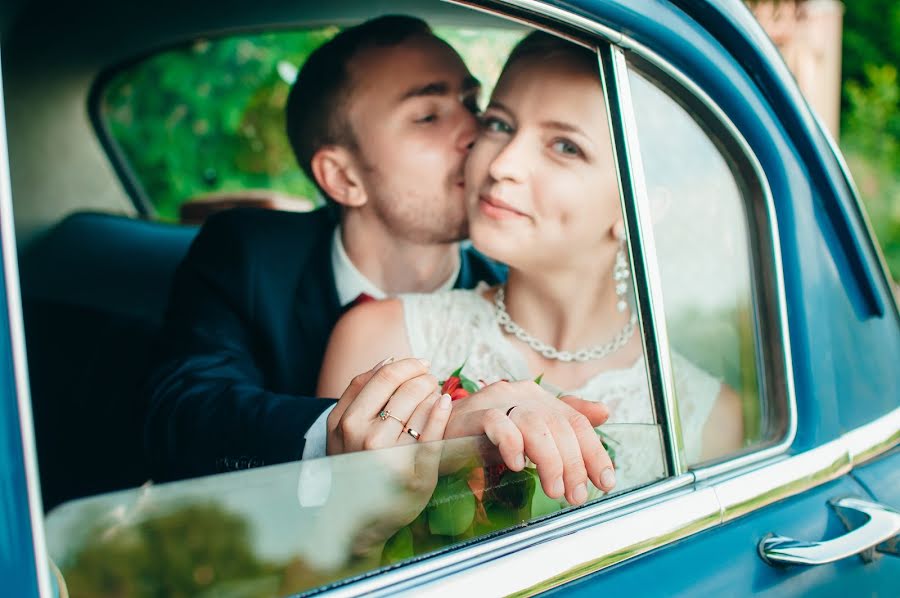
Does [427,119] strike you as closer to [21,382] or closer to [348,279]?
[348,279]

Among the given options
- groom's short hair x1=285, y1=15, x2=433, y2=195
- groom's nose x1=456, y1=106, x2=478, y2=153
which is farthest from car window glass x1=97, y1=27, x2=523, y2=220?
groom's nose x1=456, y1=106, x2=478, y2=153

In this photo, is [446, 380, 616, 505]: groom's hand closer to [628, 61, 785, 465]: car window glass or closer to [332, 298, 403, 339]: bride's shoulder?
[628, 61, 785, 465]: car window glass

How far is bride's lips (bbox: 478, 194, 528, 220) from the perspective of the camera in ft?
5.25

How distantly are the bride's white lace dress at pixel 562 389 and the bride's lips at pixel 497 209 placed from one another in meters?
0.22

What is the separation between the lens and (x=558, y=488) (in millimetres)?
1132

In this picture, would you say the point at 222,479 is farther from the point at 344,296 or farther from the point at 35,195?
the point at 35,195

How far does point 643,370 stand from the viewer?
1376mm

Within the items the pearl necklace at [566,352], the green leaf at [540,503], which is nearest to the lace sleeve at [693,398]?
the pearl necklace at [566,352]

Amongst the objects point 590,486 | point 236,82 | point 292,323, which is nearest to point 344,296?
point 292,323

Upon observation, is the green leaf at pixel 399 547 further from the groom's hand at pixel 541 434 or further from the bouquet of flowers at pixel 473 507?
the groom's hand at pixel 541 434

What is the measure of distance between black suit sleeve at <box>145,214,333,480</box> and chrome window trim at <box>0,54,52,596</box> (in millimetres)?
365

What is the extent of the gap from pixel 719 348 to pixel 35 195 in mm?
2488

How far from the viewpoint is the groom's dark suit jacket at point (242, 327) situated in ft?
4.83

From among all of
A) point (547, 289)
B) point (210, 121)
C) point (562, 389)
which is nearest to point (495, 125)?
point (547, 289)
